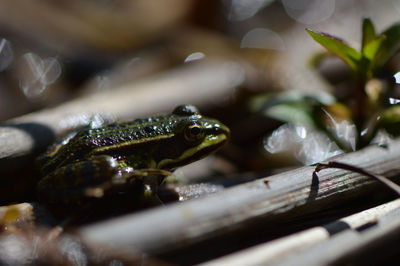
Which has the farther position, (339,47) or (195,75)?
(195,75)

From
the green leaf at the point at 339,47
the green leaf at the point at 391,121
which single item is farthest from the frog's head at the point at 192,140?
the green leaf at the point at 391,121

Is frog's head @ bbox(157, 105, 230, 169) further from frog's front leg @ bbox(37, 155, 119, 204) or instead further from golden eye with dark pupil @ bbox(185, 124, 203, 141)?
frog's front leg @ bbox(37, 155, 119, 204)

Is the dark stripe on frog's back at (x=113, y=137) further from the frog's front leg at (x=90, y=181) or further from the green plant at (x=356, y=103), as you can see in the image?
the green plant at (x=356, y=103)

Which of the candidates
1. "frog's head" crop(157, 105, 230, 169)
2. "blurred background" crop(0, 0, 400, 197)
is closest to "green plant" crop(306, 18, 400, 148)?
"blurred background" crop(0, 0, 400, 197)

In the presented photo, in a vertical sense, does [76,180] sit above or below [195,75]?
below

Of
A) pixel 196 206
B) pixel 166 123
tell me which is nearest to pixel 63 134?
pixel 166 123

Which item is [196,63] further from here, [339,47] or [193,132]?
[339,47]

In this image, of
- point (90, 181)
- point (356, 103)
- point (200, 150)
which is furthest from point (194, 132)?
point (356, 103)
